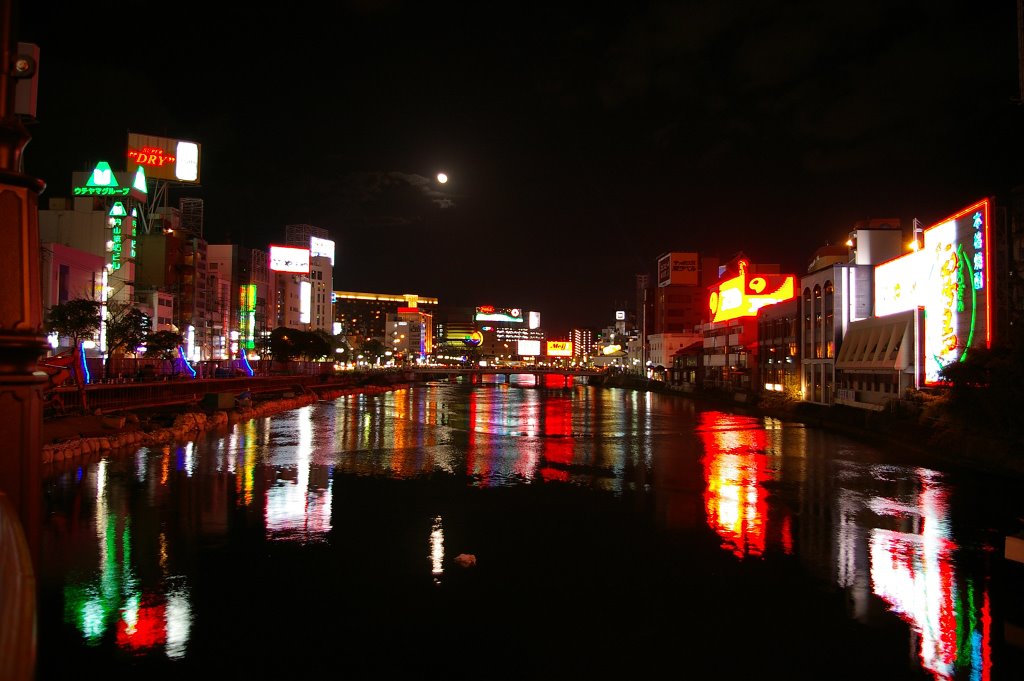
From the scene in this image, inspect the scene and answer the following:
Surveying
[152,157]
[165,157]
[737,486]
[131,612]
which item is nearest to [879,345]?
[737,486]

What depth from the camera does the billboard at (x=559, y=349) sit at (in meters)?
183

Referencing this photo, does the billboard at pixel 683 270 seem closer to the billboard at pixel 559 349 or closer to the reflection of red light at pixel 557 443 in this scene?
the reflection of red light at pixel 557 443

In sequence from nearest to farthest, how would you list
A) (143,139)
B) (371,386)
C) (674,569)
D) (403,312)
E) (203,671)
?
1. (203,671)
2. (674,569)
3. (143,139)
4. (371,386)
5. (403,312)

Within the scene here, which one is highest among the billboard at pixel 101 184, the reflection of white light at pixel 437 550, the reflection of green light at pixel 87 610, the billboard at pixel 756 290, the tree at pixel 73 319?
the billboard at pixel 101 184

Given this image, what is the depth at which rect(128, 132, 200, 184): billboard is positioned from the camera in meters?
63.0

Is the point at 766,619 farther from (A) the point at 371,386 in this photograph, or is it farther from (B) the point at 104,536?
(A) the point at 371,386

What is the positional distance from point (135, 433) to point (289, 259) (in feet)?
270

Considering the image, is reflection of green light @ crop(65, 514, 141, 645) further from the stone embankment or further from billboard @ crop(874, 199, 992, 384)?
billboard @ crop(874, 199, 992, 384)

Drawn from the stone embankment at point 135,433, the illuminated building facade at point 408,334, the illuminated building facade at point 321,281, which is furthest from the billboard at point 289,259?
the illuminated building facade at point 408,334

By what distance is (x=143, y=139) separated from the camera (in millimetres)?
63250

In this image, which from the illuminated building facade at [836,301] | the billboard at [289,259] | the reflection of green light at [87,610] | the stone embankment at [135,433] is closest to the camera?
the reflection of green light at [87,610]

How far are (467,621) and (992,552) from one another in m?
9.98

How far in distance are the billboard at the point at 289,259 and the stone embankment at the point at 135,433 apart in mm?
65572

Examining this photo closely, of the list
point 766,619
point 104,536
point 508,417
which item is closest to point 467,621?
point 766,619
